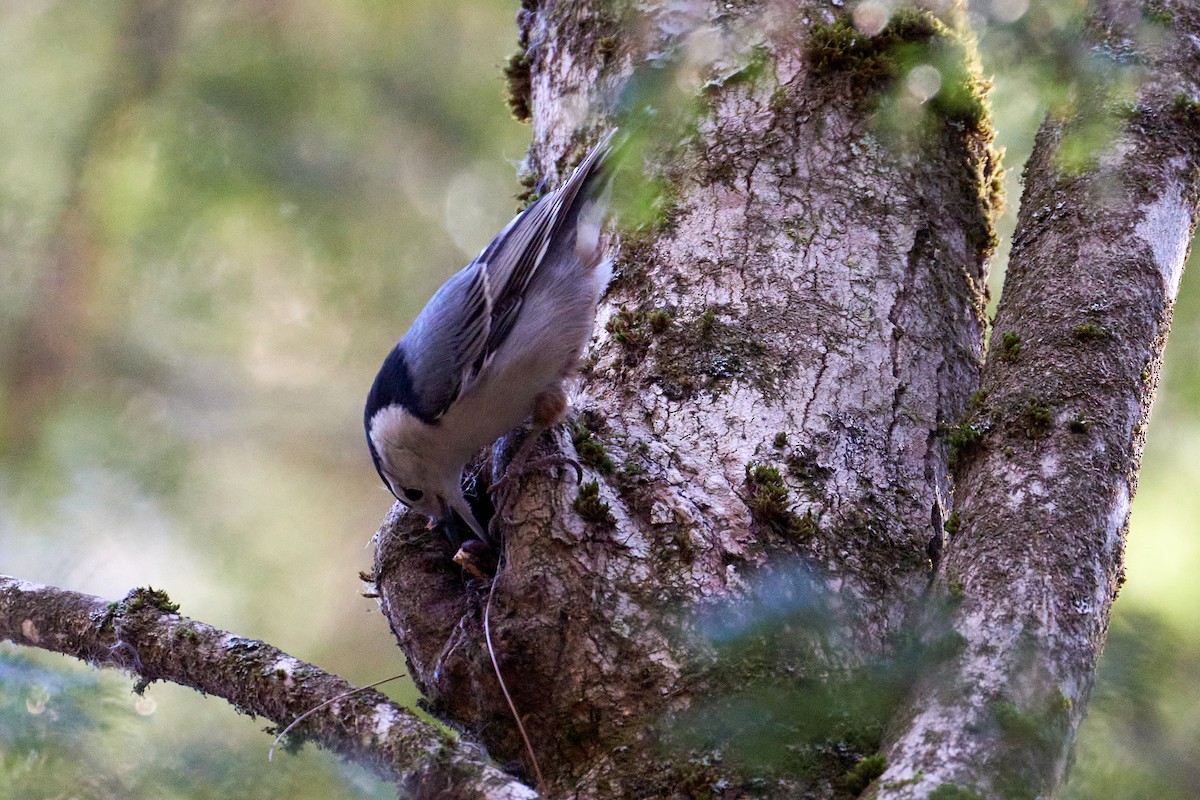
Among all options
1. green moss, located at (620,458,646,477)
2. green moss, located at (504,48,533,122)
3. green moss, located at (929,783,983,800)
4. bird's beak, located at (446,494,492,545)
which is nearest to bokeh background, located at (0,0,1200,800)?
green moss, located at (504,48,533,122)

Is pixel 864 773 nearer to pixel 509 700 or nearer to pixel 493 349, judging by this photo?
pixel 509 700

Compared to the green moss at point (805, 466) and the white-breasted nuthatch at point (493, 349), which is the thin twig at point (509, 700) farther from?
Answer: the green moss at point (805, 466)

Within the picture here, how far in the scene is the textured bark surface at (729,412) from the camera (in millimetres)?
1942

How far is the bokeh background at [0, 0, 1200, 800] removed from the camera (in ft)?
13.6

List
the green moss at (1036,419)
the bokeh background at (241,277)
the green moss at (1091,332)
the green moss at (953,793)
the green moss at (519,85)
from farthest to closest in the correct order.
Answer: the bokeh background at (241,277) < the green moss at (519,85) < the green moss at (1091,332) < the green moss at (1036,419) < the green moss at (953,793)

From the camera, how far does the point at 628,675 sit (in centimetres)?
190

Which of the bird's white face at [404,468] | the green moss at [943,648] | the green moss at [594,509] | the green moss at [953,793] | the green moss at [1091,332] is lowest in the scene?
the green moss at [953,793]

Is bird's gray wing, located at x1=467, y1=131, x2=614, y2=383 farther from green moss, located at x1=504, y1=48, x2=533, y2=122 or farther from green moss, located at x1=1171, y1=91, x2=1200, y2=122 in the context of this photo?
green moss, located at x1=1171, y1=91, x2=1200, y2=122

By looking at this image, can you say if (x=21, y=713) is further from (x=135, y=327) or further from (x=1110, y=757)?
(x=135, y=327)

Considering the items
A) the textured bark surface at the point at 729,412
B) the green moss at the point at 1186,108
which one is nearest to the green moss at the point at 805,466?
the textured bark surface at the point at 729,412

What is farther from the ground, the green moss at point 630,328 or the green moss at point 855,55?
the green moss at point 855,55

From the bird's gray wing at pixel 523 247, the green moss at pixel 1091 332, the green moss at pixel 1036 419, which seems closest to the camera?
the green moss at pixel 1036 419

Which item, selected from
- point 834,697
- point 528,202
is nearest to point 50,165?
point 528,202

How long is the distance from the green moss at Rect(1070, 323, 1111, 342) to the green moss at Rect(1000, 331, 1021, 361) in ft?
0.33
